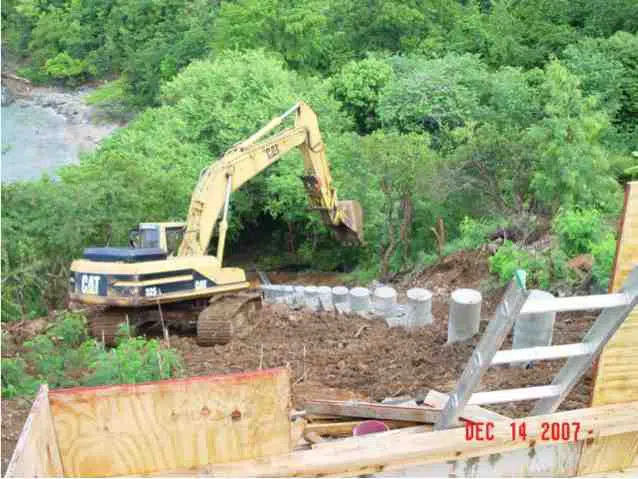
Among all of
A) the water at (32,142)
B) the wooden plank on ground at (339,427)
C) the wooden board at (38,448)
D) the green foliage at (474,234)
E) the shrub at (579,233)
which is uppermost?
the wooden board at (38,448)

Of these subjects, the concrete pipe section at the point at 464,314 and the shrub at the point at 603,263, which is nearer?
the concrete pipe section at the point at 464,314

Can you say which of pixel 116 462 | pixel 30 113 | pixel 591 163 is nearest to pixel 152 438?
pixel 116 462

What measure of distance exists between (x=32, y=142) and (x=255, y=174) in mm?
28703

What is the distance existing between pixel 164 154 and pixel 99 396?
21.7 m

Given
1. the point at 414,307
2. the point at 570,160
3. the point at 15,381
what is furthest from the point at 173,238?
the point at 570,160

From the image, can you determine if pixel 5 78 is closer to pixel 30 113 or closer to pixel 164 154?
pixel 30 113

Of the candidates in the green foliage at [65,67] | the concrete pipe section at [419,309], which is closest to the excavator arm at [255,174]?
the concrete pipe section at [419,309]

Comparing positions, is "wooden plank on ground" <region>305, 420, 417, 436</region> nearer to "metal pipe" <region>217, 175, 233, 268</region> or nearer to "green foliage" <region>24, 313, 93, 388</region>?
"green foliage" <region>24, 313, 93, 388</region>

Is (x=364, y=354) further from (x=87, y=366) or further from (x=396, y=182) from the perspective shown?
(x=396, y=182)

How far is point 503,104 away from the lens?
3070cm

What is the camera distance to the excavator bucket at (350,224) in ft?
71.6

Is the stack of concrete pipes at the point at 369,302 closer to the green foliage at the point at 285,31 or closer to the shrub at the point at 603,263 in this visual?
the shrub at the point at 603,263
